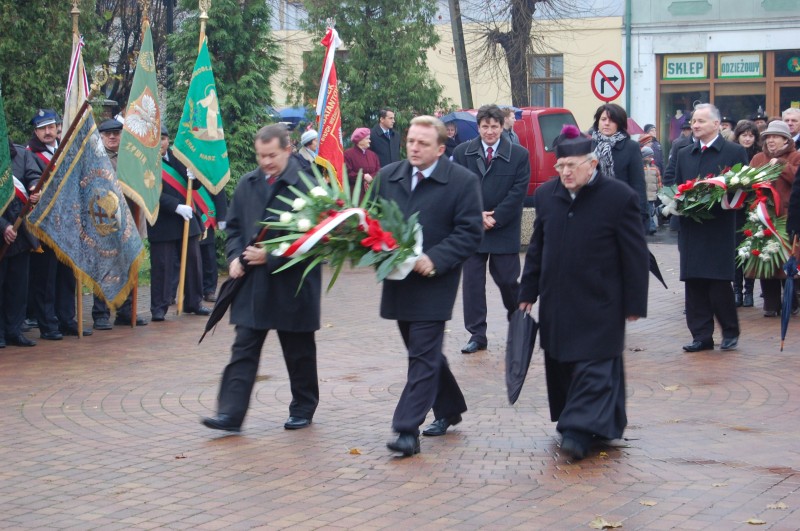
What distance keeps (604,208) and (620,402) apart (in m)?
1.13

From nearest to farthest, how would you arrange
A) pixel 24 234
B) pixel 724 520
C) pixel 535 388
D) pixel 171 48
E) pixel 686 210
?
pixel 724 520
pixel 535 388
pixel 686 210
pixel 24 234
pixel 171 48

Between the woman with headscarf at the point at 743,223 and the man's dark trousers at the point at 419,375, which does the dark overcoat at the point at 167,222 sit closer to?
the woman with headscarf at the point at 743,223

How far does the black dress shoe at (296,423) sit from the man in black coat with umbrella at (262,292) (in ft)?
0.04

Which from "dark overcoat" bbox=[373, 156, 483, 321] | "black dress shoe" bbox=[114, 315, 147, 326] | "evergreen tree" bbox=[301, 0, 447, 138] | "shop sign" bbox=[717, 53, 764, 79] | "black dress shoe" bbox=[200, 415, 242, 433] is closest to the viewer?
"dark overcoat" bbox=[373, 156, 483, 321]

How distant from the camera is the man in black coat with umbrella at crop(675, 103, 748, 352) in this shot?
33.5ft

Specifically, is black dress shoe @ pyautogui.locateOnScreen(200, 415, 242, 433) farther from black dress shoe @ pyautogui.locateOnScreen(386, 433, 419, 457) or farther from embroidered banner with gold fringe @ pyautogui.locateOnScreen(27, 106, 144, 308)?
embroidered banner with gold fringe @ pyautogui.locateOnScreen(27, 106, 144, 308)

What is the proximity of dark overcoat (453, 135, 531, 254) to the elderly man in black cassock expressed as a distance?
136 inches

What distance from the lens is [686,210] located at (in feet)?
33.7

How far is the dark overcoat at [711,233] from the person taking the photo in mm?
10188

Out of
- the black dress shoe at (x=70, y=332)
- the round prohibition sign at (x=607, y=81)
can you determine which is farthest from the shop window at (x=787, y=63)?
the black dress shoe at (x=70, y=332)

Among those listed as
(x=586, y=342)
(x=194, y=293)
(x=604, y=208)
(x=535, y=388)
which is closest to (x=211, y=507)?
(x=586, y=342)

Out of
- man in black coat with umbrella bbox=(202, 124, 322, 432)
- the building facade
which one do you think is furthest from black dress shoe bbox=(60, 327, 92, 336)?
the building facade

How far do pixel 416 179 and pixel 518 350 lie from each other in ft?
3.90

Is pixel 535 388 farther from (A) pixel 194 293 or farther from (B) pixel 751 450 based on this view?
(A) pixel 194 293
